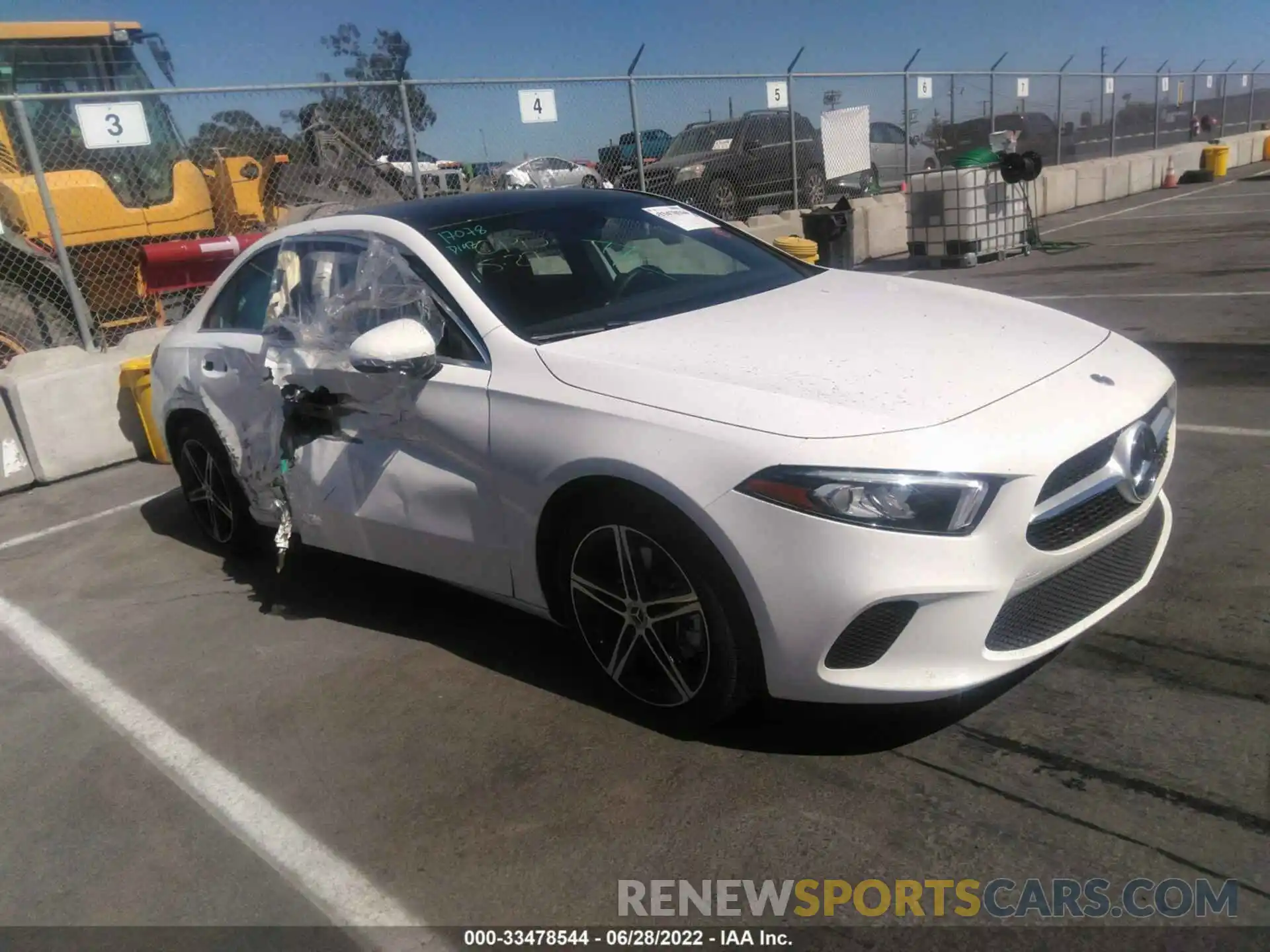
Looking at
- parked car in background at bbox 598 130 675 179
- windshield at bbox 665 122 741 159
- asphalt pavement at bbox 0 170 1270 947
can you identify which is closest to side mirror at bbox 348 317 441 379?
asphalt pavement at bbox 0 170 1270 947

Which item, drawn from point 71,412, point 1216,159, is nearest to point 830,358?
point 71,412

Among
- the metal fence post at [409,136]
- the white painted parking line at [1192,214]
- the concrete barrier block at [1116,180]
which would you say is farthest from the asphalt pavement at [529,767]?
the concrete barrier block at [1116,180]

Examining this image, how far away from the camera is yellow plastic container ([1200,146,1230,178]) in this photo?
22.5 metres

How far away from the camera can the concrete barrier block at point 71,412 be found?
673 cm

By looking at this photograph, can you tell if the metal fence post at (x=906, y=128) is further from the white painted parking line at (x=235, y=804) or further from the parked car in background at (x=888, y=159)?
the white painted parking line at (x=235, y=804)

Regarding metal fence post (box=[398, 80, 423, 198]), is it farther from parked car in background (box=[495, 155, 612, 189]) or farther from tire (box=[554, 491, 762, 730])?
tire (box=[554, 491, 762, 730])

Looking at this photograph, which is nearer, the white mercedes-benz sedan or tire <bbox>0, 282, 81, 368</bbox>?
the white mercedes-benz sedan

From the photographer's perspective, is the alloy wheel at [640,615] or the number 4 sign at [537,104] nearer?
the alloy wheel at [640,615]

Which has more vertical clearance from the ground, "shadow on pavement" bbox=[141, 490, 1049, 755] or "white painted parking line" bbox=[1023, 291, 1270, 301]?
"shadow on pavement" bbox=[141, 490, 1049, 755]

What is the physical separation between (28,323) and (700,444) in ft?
26.5

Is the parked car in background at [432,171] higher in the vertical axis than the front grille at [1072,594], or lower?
higher

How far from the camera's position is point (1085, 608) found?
278 centimetres

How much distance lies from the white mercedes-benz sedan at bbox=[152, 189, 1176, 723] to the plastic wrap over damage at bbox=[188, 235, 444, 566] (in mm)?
15

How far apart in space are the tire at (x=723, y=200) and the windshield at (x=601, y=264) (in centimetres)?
867
